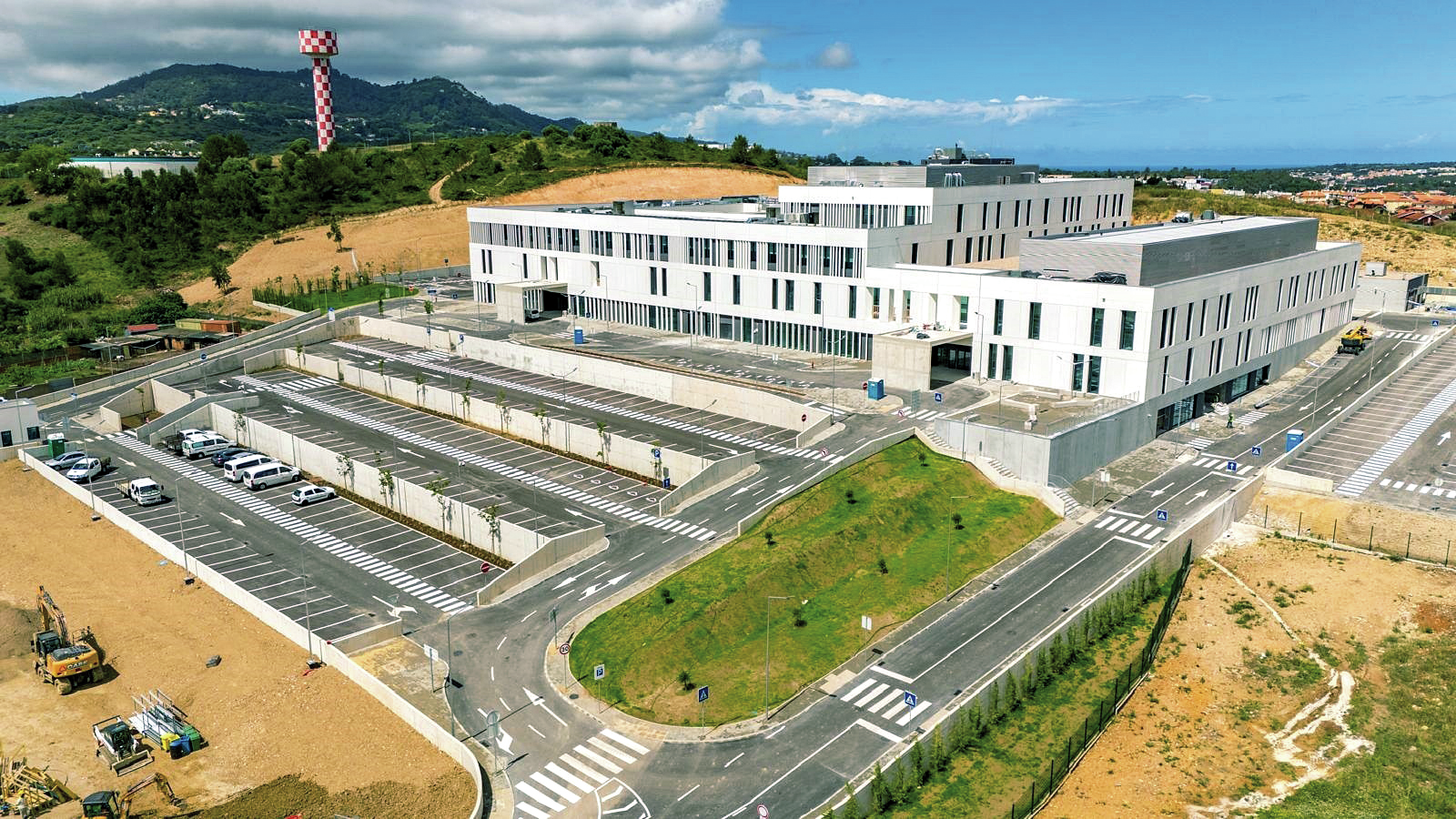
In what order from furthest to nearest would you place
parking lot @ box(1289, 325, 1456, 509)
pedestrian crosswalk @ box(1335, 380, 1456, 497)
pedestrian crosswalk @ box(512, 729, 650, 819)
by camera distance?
pedestrian crosswalk @ box(1335, 380, 1456, 497) → parking lot @ box(1289, 325, 1456, 509) → pedestrian crosswalk @ box(512, 729, 650, 819)

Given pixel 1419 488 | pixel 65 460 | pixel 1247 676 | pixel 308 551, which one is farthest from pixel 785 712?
pixel 65 460

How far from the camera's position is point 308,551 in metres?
61.9

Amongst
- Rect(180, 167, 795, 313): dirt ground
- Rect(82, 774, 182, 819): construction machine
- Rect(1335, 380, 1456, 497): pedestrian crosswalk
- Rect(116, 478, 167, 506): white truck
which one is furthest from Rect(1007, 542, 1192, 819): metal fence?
Rect(180, 167, 795, 313): dirt ground

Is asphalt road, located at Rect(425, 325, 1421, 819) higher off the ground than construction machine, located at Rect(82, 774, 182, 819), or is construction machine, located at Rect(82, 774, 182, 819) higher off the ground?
asphalt road, located at Rect(425, 325, 1421, 819)

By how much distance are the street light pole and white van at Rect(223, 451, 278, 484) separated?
156ft

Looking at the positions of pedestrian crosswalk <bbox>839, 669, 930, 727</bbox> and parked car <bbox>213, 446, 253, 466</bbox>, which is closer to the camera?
pedestrian crosswalk <bbox>839, 669, 930, 727</bbox>

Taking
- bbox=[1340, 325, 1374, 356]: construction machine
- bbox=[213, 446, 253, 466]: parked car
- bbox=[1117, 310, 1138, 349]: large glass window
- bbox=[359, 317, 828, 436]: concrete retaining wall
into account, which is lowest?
bbox=[213, 446, 253, 466]: parked car

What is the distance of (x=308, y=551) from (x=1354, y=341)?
330 ft

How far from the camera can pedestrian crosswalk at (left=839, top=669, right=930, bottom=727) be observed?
42156mm

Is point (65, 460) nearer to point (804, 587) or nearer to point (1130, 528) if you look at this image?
point (804, 587)

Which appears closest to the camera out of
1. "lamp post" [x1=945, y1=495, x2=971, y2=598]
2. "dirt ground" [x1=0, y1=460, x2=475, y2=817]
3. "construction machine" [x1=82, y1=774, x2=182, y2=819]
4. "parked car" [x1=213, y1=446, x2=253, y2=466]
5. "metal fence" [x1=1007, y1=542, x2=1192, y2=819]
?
"construction machine" [x1=82, y1=774, x2=182, y2=819]

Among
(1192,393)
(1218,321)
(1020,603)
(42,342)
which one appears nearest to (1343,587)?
(1020,603)

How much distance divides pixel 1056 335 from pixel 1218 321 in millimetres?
15818

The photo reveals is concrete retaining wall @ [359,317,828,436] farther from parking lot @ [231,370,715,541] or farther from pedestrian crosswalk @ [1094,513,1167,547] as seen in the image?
pedestrian crosswalk @ [1094,513,1167,547]
